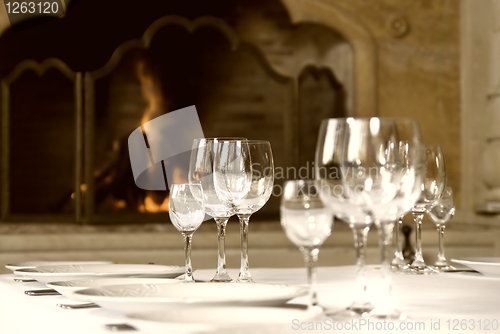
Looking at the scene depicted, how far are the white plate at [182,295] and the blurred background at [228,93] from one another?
2.03 metres

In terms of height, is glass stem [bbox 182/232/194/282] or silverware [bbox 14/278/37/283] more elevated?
glass stem [bbox 182/232/194/282]

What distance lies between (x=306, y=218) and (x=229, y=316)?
4.8 inches

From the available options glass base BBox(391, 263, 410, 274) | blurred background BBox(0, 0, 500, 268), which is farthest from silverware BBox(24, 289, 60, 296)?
blurred background BBox(0, 0, 500, 268)

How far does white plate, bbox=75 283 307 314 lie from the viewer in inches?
24.9

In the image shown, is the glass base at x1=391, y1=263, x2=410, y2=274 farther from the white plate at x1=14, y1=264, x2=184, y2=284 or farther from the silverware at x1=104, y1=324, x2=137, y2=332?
the silverware at x1=104, y1=324, x2=137, y2=332

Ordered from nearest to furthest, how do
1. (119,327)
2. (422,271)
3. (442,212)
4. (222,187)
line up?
(119,327)
(222,187)
(422,271)
(442,212)

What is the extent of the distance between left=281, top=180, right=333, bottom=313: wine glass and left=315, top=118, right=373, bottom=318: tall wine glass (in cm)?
1

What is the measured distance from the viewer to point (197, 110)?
325cm

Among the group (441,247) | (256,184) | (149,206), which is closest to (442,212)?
(441,247)

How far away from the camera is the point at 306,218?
26.2 inches

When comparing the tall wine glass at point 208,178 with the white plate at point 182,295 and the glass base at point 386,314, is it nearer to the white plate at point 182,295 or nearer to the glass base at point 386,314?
the white plate at point 182,295

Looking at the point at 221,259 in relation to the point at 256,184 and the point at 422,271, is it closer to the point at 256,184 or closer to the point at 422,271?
the point at 256,184

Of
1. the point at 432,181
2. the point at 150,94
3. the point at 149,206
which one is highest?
the point at 150,94

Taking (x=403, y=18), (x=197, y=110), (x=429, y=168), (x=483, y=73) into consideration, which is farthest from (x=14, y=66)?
(x=429, y=168)
